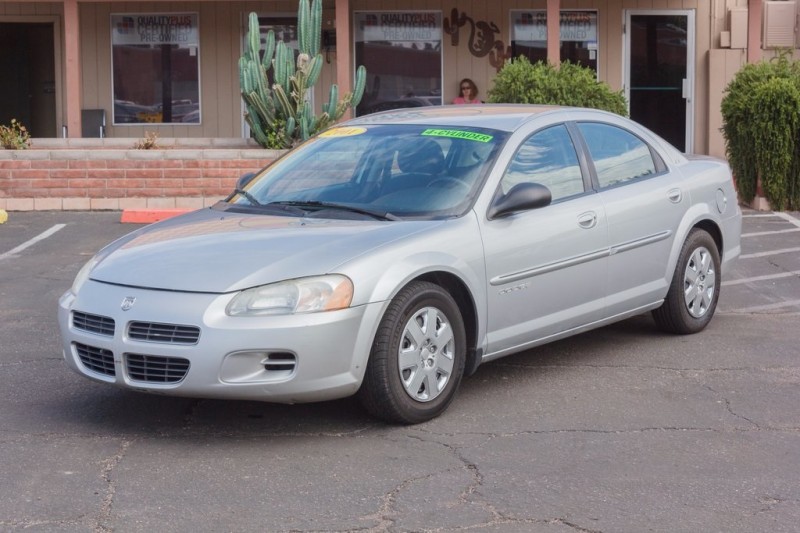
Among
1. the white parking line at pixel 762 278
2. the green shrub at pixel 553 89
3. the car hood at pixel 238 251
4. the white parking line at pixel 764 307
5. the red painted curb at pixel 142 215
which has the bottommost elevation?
the white parking line at pixel 764 307

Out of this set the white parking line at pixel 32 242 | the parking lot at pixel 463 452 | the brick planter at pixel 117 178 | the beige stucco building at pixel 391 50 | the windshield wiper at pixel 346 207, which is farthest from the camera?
the beige stucco building at pixel 391 50

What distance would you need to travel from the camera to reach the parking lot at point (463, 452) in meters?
4.55

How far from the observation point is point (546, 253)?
6383 mm

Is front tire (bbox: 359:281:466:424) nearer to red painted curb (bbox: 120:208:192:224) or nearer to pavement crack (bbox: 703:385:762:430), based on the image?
pavement crack (bbox: 703:385:762:430)

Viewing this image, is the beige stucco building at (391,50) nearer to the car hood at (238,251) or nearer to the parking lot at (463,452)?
the parking lot at (463,452)

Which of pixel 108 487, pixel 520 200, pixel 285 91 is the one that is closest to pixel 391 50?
pixel 285 91

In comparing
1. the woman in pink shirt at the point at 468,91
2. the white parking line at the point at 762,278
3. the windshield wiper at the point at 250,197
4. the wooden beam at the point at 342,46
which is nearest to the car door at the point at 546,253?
the windshield wiper at the point at 250,197

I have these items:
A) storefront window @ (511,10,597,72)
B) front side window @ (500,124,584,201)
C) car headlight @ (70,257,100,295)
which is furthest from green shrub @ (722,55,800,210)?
car headlight @ (70,257,100,295)

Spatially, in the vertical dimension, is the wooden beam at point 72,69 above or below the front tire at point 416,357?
above

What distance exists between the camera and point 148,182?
14781 millimetres

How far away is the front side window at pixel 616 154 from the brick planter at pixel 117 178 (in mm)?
7897

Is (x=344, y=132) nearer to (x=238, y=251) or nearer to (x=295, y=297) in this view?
(x=238, y=251)

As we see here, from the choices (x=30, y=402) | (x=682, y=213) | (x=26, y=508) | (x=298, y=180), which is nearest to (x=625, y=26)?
(x=682, y=213)

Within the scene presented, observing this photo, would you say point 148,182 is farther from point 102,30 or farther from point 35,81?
point 35,81
